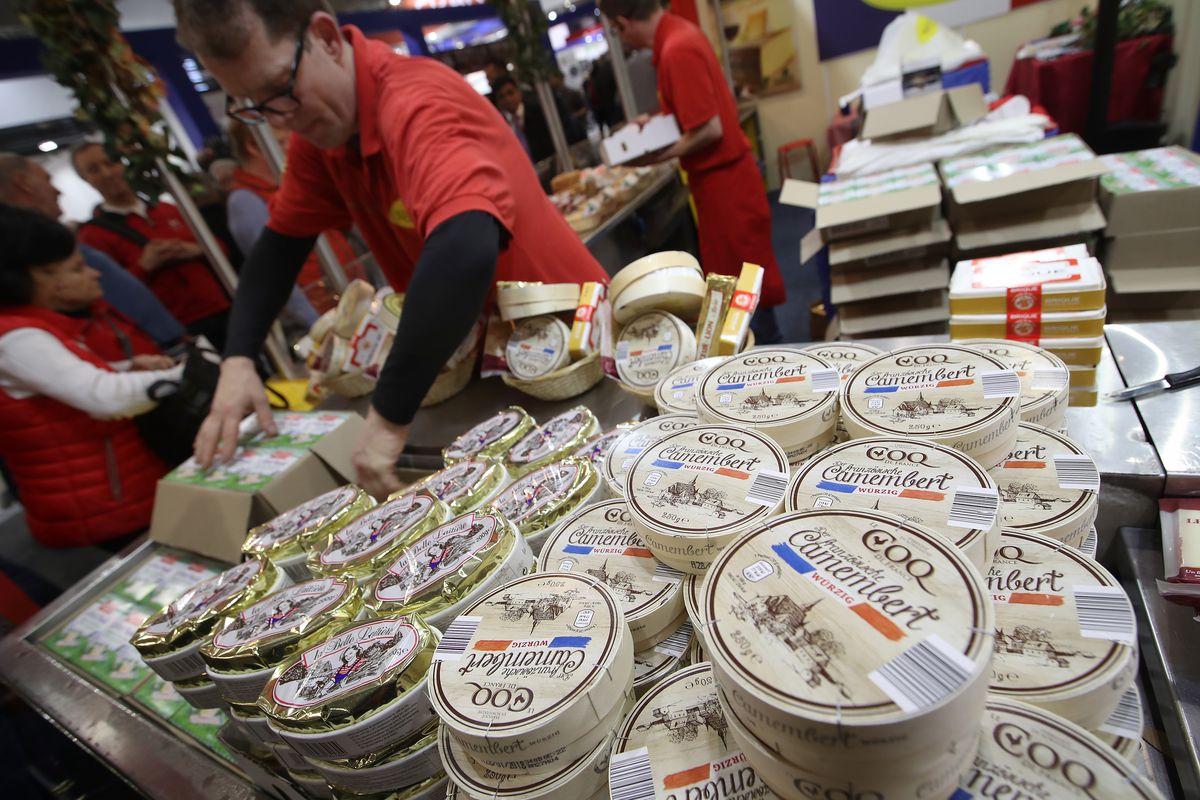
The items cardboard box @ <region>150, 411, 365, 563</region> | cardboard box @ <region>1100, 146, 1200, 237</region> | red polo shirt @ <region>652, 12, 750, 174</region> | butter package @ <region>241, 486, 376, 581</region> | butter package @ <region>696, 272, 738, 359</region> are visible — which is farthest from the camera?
red polo shirt @ <region>652, 12, 750, 174</region>

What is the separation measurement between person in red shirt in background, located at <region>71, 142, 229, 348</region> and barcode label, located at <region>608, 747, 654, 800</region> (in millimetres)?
3973

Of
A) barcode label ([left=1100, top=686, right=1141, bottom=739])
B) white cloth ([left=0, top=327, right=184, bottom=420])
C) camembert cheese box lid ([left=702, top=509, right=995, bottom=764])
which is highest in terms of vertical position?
white cloth ([left=0, top=327, right=184, bottom=420])

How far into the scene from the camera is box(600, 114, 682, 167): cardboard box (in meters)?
3.58

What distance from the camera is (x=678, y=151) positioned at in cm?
359

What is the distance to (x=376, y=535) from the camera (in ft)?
3.92

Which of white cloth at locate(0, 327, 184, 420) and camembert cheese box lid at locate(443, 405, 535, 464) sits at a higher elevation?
white cloth at locate(0, 327, 184, 420)

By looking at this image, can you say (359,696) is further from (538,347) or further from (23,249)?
(23,249)

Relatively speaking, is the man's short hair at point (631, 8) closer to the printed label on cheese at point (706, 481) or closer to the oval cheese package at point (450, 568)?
the printed label on cheese at point (706, 481)

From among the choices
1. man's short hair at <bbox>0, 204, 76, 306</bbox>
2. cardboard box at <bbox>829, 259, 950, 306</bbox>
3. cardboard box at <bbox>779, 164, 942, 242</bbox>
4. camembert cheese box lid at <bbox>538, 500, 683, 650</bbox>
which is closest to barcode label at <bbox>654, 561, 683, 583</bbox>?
camembert cheese box lid at <bbox>538, 500, 683, 650</bbox>

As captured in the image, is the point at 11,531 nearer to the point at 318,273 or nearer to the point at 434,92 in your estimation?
the point at 318,273

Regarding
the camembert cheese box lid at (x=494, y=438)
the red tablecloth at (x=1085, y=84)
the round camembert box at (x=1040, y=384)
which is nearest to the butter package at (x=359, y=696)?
the camembert cheese box lid at (x=494, y=438)

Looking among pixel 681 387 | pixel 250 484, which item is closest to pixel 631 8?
pixel 681 387

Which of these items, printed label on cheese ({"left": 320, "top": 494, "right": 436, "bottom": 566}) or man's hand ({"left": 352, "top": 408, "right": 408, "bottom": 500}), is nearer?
printed label on cheese ({"left": 320, "top": 494, "right": 436, "bottom": 566})

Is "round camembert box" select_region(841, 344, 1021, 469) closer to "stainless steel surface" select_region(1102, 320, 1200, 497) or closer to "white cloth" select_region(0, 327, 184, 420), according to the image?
"stainless steel surface" select_region(1102, 320, 1200, 497)
